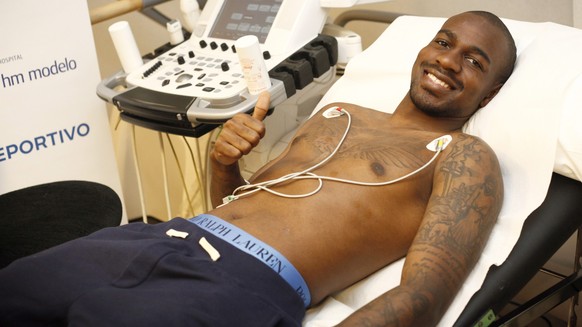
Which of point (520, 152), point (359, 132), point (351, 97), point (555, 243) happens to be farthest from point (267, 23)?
point (555, 243)

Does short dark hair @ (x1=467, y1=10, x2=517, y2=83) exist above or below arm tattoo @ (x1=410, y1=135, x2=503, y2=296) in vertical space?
above

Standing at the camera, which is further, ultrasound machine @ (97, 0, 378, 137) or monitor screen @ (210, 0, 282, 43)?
monitor screen @ (210, 0, 282, 43)

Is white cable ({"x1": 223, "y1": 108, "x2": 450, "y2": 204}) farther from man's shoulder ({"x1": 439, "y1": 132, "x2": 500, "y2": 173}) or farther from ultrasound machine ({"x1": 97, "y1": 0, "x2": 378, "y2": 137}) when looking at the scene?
ultrasound machine ({"x1": 97, "y1": 0, "x2": 378, "y2": 137})

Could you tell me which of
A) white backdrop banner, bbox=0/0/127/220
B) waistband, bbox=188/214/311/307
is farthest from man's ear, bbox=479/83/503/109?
white backdrop banner, bbox=0/0/127/220

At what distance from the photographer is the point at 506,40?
6.10 feet

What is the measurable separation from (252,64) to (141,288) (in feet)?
2.78

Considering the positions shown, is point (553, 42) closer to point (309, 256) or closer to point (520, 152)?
point (520, 152)

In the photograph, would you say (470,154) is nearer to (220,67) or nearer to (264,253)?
(264,253)

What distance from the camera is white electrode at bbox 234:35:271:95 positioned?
78.4 inches

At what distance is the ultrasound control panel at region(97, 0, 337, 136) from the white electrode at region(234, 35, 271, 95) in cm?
3

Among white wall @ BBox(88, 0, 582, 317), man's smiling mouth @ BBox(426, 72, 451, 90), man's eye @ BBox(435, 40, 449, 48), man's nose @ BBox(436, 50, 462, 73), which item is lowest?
white wall @ BBox(88, 0, 582, 317)

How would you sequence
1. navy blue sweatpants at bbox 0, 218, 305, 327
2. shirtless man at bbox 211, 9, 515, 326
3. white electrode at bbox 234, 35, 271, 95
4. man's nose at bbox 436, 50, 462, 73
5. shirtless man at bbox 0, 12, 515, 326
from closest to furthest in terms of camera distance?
navy blue sweatpants at bbox 0, 218, 305, 327
shirtless man at bbox 0, 12, 515, 326
shirtless man at bbox 211, 9, 515, 326
man's nose at bbox 436, 50, 462, 73
white electrode at bbox 234, 35, 271, 95

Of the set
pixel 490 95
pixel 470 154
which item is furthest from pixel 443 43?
pixel 470 154

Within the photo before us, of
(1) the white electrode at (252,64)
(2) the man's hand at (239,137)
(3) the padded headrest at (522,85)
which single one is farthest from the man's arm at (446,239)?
(1) the white electrode at (252,64)
